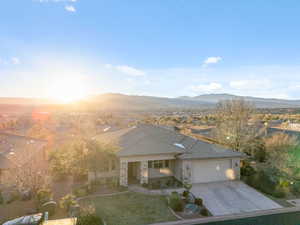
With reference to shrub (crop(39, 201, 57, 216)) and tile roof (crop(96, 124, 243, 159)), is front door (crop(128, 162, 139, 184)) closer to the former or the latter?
tile roof (crop(96, 124, 243, 159))

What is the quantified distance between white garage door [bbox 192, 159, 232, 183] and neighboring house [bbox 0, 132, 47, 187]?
13684 mm

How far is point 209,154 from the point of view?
1755 cm

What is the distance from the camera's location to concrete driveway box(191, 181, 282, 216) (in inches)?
530

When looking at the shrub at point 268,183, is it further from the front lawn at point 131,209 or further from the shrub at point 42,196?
the shrub at point 42,196

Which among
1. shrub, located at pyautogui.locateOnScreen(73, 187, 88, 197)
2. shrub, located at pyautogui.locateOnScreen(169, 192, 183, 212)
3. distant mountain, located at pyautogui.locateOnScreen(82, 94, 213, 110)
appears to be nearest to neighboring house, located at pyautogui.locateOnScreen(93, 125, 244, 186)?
shrub, located at pyautogui.locateOnScreen(73, 187, 88, 197)

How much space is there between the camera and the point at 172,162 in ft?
61.4

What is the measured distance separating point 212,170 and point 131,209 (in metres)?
8.40

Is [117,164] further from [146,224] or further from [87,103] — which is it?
[87,103]

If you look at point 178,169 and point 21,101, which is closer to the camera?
point 178,169

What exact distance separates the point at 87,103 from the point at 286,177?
14367cm

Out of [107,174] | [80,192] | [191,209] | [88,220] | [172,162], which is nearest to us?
[88,220]

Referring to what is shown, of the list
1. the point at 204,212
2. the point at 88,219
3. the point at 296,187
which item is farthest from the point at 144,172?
the point at 296,187

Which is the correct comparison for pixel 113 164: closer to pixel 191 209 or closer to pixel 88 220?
pixel 88 220

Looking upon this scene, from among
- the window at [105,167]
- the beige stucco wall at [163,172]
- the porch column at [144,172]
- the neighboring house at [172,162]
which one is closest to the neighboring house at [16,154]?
the window at [105,167]
